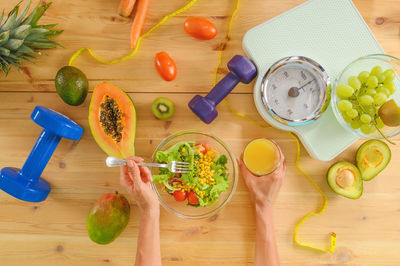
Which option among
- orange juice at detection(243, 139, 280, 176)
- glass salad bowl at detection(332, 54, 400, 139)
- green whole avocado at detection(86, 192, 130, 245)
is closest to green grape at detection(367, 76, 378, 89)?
glass salad bowl at detection(332, 54, 400, 139)

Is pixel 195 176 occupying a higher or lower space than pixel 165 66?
lower

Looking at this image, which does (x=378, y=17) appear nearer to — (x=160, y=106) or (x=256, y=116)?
(x=256, y=116)

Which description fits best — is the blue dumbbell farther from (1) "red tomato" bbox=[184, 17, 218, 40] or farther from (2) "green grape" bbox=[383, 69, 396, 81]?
(2) "green grape" bbox=[383, 69, 396, 81]

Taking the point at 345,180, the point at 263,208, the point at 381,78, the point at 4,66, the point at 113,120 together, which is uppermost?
the point at 381,78

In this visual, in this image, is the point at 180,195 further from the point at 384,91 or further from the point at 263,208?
the point at 384,91

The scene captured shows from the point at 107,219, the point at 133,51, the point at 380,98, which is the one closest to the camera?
the point at 380,98

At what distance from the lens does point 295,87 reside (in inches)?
41.7

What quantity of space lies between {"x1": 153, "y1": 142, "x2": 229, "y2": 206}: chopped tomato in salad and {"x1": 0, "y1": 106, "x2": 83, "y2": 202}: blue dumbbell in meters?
0.32

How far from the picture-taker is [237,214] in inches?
45.7

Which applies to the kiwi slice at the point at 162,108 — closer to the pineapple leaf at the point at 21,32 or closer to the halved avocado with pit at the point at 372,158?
the pineapple leaf at the point at 21,32

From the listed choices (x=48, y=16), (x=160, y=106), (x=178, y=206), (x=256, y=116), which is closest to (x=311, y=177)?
(x=256, y=116)

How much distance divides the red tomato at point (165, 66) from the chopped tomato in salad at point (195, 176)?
0.82ft

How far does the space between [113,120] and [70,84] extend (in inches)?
7.2

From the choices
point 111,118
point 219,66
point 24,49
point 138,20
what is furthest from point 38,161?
point 219,66
